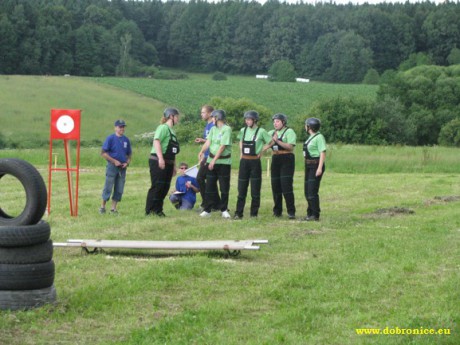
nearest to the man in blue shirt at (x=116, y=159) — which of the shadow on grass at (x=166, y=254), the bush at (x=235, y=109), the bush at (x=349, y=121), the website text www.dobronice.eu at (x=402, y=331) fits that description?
the shadow on grass at (x=166, y=254)

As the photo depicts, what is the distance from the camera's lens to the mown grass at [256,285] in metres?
7.82

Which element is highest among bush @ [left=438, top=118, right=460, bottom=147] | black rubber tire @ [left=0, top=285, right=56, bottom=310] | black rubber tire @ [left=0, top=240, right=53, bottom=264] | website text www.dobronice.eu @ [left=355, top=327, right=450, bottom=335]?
black rubber tire @ [left=0, top=240, right=53, bottom=264]

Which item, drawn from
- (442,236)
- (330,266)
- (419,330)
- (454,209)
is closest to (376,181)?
(454,209)

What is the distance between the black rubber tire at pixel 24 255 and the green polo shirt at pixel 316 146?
8.15 meters

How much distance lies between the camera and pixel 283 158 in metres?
16.5

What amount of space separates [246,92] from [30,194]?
9464 centimetres

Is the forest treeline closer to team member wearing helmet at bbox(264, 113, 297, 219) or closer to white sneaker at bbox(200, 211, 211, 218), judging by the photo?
white sneaker at bbox(200, 211, 211, 218)

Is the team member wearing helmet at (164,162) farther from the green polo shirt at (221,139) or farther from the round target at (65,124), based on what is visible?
the round target at (65,124)

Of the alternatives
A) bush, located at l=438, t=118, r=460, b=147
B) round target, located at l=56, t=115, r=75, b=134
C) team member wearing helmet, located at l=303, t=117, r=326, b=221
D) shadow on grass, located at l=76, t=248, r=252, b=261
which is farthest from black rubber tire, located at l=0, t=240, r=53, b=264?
bush, located at l=438, t=118, r=460, b=147

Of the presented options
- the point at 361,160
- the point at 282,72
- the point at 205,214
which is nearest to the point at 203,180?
the point at 205,214

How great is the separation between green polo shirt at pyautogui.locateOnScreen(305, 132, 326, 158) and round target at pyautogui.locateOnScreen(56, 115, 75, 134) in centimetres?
442

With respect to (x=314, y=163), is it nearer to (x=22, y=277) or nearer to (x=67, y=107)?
(x=22, y=277)

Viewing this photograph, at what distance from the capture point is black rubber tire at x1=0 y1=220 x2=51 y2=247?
858cm

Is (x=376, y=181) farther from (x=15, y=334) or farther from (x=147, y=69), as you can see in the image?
(x=147, y=69)
